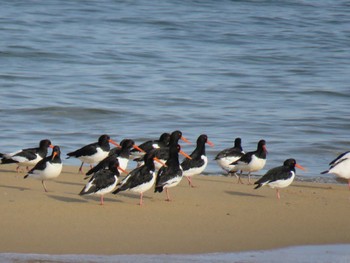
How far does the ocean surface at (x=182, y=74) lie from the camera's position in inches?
728

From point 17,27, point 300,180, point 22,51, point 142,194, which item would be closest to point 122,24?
point 17,27

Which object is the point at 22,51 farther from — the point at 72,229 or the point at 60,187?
the point at 72,229

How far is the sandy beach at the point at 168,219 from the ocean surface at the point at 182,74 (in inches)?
113

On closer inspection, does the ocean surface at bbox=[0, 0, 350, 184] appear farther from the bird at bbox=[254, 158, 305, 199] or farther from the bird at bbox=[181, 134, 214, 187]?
the bird at bbox=[254, 158, 305, 199]

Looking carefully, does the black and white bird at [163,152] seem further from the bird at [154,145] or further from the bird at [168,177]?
the bird at [168,177]

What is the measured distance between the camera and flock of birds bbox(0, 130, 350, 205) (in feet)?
37.8

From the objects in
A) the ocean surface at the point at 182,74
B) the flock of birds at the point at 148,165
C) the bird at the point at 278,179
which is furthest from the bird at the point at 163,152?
the bird at the point at 278,179

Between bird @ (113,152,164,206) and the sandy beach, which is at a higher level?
bird @ (113,152,164,206)

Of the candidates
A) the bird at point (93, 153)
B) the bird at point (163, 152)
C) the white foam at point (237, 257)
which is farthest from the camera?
the bird at point (93, 153)

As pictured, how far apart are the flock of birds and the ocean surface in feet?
4.25

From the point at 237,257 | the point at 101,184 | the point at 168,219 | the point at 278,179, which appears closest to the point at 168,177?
the point at 101,184

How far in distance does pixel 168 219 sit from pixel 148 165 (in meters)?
1.43

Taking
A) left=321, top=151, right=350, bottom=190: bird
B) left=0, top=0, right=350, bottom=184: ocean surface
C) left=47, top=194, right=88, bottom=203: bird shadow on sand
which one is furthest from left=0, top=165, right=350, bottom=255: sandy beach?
left=0, top=0, right=350, bottom=184: ocean surface

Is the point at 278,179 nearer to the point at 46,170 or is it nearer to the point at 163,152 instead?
the point at 163,152
